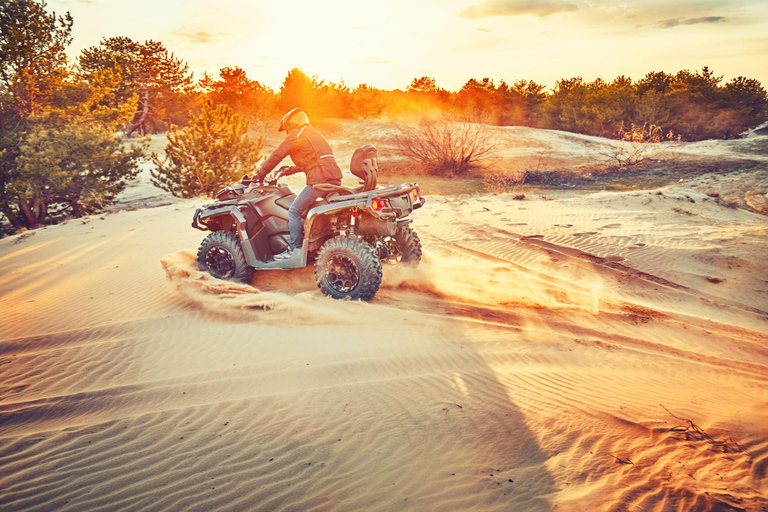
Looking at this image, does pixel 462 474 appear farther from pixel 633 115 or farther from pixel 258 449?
pixel 633 115

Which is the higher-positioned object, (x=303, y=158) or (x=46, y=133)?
(x=46, y=133)

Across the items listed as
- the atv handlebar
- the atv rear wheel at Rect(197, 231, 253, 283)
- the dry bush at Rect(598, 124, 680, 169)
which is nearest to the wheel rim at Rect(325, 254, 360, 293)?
the atv handlebar

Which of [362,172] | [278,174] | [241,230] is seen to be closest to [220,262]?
[241,230]

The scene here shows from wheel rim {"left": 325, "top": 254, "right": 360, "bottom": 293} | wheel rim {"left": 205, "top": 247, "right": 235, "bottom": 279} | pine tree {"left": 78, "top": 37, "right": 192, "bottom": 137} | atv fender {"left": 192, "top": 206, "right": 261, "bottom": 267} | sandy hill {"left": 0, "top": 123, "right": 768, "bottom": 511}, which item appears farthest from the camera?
pine tree {"left": 78, "top": 37, "right": 192, "bottom": 137}

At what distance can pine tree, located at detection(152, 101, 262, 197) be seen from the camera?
1664 cm

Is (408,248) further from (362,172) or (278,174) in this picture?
(278,174)

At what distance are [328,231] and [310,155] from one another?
1071mm

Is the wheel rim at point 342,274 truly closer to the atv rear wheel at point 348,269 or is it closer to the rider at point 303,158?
the atv rear wheel at point 348,269

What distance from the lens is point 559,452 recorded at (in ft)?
10.3

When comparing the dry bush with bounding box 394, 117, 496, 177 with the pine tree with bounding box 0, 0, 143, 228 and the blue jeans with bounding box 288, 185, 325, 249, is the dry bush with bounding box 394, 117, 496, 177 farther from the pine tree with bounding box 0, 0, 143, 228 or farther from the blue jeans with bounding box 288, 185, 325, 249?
the blue jeans with bounding box 288, 185, 325, 249

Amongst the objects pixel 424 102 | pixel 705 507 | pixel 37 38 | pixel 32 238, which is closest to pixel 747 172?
pixel 705 507

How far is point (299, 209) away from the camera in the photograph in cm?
→ 592

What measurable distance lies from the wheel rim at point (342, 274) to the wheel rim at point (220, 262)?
167 cm

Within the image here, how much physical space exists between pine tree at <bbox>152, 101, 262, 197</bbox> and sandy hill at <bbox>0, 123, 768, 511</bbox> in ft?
30.2
